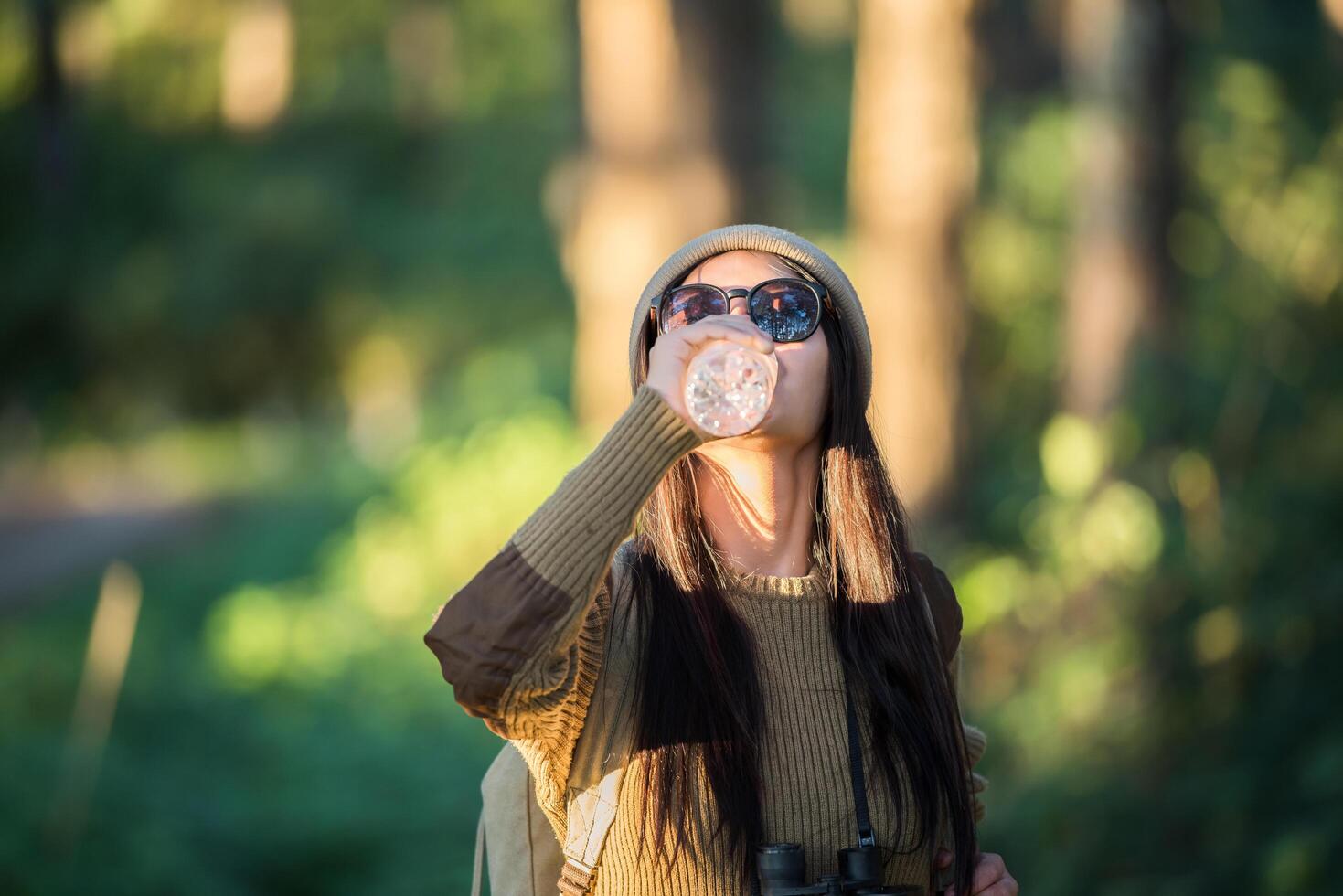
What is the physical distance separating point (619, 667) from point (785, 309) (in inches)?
23.9

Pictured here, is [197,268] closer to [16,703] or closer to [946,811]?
[16,703]

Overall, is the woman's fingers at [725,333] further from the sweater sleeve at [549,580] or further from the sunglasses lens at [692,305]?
the sunglasses lens at [692,305]

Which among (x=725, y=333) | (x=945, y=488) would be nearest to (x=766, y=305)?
(x=725, y=333)

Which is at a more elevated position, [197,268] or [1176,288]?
[197,268]

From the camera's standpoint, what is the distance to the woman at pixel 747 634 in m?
2.17

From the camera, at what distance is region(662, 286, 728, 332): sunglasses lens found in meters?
2.39

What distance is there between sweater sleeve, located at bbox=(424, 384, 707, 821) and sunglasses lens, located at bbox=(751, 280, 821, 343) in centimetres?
34

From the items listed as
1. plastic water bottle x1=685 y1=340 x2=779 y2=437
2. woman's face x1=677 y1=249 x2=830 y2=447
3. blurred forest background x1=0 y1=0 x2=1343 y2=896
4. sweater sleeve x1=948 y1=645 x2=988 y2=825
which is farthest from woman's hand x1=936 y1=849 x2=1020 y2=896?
blurred forest background x1=0 y1=0 x2=1343 y2=896

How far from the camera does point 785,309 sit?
2424 millimetres

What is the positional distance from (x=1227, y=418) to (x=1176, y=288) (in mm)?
4220

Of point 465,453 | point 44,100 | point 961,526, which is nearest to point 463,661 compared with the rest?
point 961,526

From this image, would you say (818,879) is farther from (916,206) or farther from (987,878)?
(916,206)

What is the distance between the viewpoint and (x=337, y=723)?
9523mm

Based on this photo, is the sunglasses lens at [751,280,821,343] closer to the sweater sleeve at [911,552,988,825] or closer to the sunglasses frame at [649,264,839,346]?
the sunglasses frame at [649,264,839,346]
